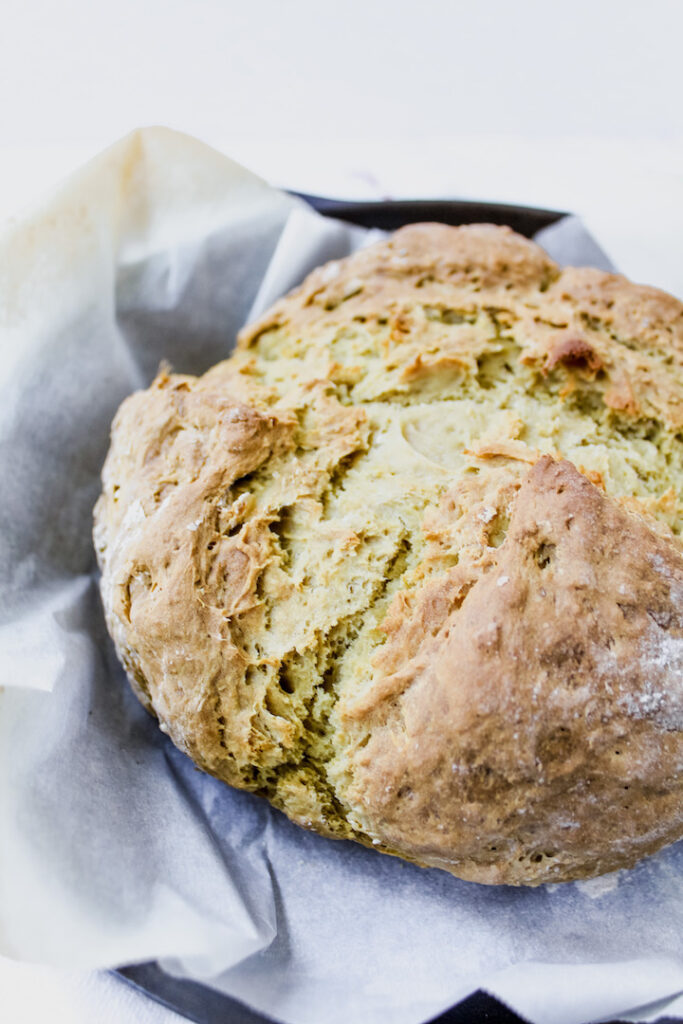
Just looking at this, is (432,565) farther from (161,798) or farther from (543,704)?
(161,798)

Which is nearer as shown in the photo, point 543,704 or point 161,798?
point 543,704

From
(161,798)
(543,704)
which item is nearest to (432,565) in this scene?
(543,704)

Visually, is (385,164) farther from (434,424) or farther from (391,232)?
(434,424)

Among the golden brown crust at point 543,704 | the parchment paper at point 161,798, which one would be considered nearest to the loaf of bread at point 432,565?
the golden brown crust at point 543,704

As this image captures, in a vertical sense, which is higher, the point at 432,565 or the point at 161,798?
the point at 432,565

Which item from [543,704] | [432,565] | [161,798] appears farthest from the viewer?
[161,798]

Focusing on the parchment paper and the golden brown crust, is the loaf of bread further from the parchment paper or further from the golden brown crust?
the parchment paper
